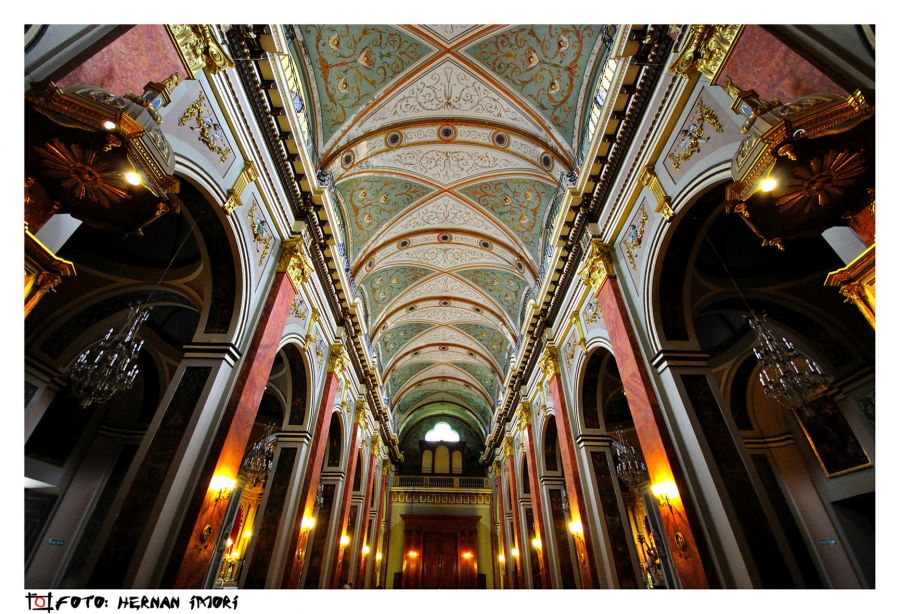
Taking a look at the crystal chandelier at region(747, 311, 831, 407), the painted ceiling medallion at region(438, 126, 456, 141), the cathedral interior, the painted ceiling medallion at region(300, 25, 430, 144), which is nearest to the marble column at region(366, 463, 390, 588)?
the cathedral interior

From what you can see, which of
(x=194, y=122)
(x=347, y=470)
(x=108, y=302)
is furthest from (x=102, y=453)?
(x=194, y=122)

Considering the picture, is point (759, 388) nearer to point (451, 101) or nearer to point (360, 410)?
point (451, 101)

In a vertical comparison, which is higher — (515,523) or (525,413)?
(525,413)

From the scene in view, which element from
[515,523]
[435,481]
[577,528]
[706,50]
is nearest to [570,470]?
[577,528]

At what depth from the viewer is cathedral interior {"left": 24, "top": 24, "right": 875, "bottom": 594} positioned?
115 inches

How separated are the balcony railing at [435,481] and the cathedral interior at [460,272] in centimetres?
984

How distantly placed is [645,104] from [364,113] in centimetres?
518

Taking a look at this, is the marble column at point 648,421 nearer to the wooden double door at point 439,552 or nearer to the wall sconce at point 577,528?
the wall sconce at point 577,528

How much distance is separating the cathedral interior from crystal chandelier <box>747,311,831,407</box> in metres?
0.03

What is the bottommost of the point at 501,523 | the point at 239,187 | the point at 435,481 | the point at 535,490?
the point at 535,490

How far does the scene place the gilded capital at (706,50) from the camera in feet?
12.1

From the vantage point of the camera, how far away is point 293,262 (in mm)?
6695

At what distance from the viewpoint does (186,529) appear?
4207mm

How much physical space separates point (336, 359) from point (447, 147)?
592cm
